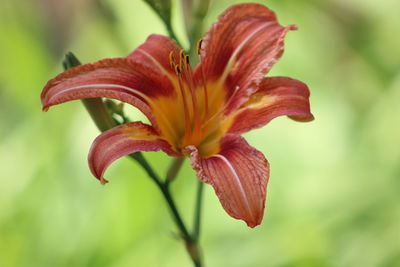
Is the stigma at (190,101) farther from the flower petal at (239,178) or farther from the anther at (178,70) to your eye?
the flower petal at (239,178)

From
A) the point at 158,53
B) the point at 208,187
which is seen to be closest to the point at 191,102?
the point at 158,53

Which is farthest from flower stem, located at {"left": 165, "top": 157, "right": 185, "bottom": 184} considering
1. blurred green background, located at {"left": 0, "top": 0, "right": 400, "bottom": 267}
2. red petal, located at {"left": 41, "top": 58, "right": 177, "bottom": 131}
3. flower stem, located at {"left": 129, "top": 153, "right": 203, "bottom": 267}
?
blurred green background, located at {"left": 0, "top": 0, "right": 400, "bottom": 267}

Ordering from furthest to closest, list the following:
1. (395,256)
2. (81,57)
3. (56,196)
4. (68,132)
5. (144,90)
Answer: (81,57)
(68,132)
(56,196)
(395,256)
(144,90)

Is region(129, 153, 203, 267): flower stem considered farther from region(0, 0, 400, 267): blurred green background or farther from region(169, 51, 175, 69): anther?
region(0, 0, 400, 267): blurred green background

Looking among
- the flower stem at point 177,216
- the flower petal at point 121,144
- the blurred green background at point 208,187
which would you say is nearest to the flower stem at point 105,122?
the flower stem at point 177,216

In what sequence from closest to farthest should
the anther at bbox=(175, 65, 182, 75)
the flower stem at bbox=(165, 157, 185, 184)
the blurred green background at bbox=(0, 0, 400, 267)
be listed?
the anther at bbox=(175, 65, 182, 75) → the flower stem at bbox=(165, 157, 185, 184) → the blurred green background at bbox=(0, 0, 400, 267)

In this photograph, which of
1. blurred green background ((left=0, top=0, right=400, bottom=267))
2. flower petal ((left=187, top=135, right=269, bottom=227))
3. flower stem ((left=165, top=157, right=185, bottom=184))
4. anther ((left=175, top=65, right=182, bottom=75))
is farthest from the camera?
blurred green background ((left=0, top=0, right=400, bottom=267))

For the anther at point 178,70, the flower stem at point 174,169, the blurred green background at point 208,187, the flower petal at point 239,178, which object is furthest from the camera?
the blurred green background at point 208,187

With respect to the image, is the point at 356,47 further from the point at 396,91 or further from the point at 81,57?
the point at 81,57

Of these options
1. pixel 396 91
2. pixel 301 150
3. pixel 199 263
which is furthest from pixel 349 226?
pixel 199 263
